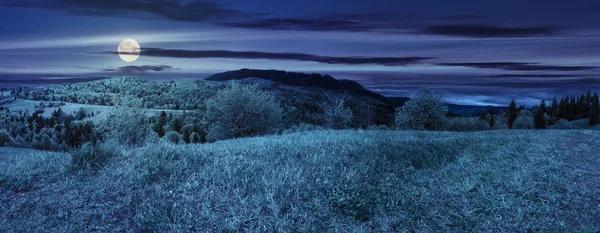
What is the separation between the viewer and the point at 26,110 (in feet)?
515

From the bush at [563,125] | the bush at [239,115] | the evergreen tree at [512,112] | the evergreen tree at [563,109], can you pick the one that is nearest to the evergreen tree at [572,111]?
the evergreen tree at [563,109]

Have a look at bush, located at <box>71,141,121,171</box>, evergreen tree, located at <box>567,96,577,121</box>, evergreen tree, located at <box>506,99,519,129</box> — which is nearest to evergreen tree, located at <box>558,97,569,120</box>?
evergreen tree, located at <box>567,96,577,121</box>

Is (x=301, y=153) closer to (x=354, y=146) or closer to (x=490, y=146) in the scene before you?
(x=354, y=146)

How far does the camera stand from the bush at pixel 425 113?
41.2 m

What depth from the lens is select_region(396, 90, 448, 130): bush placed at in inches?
1622

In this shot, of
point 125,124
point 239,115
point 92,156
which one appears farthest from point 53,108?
point 92,156

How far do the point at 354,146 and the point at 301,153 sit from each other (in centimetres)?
224

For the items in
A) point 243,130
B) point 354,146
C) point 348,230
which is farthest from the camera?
point 243,130

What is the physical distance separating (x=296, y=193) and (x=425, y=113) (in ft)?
120

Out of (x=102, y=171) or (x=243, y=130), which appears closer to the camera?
(x=102, y=171)

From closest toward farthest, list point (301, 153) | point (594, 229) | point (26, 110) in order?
point (594, 229), point (301, 153), point (26, 110)

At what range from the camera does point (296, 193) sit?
782 cm

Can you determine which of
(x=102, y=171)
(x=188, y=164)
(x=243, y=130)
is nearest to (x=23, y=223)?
(x=102, y=171)

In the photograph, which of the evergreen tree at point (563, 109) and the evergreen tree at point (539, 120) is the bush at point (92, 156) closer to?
the evergreen tree at point (539, 120)
